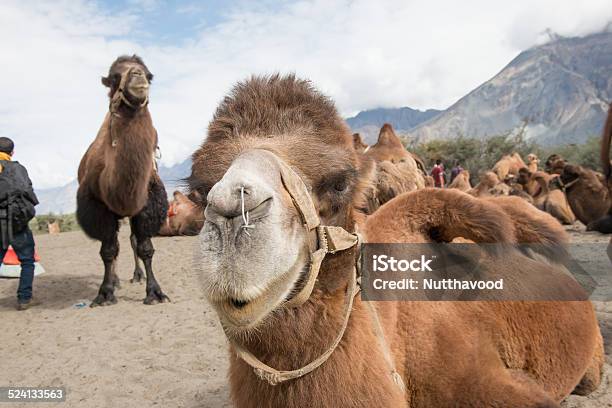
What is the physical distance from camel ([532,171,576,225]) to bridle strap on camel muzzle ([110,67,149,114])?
12167 mm

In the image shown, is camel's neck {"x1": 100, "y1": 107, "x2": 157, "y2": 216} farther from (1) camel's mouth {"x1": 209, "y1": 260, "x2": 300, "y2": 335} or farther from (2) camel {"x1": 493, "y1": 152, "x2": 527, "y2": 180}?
(2) camel {"x1": 493, "y1": 152, "x2": 527, "y2": 180}

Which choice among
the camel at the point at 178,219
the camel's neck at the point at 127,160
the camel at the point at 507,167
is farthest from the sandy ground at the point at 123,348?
the camel at the point at 507,167

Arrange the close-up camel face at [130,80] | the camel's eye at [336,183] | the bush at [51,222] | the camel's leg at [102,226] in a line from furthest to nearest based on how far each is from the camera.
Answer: the bush at [51,222] → the camel's leg at [102,226] → the close-up camel face at [130,80] → the camel's eye at [336,183]

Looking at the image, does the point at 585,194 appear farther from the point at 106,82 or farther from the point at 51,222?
the point at 51,222

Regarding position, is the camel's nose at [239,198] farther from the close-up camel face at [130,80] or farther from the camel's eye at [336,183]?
the close-up camel face at [130,80]

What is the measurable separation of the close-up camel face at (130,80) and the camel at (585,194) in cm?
1142

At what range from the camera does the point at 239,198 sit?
149 centimetres

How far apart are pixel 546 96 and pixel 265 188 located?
171 m

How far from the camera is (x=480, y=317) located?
272cm

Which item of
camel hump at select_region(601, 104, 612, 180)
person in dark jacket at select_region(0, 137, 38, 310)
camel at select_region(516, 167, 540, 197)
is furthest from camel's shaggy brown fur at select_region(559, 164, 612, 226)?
person in dark jacket at select_region(0, 137, 38, 310)

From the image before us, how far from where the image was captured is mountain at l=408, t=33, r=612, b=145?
132188 millimetres

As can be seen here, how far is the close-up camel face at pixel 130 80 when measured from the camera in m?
6.77

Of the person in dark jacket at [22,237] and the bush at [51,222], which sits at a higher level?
the person in dark jacket at [22,237]

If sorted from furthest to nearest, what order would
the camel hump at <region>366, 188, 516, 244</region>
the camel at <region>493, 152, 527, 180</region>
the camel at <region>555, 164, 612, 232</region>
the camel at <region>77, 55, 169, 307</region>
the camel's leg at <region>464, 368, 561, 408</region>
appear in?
the camel at <region>493, 152, 527, 180</region> < the camel at <region>555, 164, 612, 232</region> < the camel at <region>77, 55, 169, 307</region> < the camel hump at <region>366, 188, 516, 244</region> < the camel's leg at <region>464, 368, 561, 408</region>
